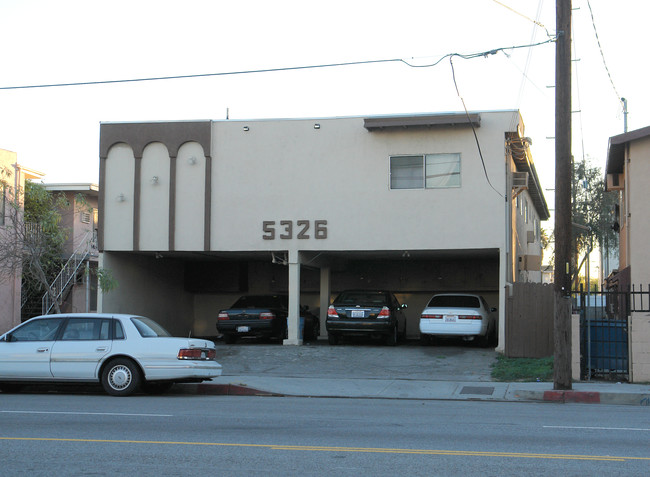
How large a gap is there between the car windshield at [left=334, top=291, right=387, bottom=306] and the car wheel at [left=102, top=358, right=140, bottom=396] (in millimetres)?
8307

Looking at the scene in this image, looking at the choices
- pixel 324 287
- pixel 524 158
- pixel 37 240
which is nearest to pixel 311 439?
pixel 37 240

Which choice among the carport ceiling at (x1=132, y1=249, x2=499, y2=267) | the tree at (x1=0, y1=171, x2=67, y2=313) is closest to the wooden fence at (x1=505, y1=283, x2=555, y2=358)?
the carport ceiling at (x1=132, y1=249, x2=499, y2=267)

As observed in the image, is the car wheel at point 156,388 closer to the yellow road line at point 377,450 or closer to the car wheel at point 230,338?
the yellow road line at point 377,450

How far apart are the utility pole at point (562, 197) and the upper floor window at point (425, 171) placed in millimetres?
6439

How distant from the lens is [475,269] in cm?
2712

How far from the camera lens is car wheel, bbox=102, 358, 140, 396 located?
13.5m

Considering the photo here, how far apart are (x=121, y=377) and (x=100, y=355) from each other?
1.75 feet

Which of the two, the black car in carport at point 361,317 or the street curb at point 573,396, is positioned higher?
the black car in carport at point 361,317

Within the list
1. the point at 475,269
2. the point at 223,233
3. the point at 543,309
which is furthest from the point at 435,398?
the point at 475,269

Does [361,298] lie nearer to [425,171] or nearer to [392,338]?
[392,338]

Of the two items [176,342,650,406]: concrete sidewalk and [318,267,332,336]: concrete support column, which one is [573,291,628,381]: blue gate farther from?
[318,267,332,336]: concrete support column

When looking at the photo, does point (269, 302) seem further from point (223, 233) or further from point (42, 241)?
point (42, 241)

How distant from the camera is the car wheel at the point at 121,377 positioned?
532 inches

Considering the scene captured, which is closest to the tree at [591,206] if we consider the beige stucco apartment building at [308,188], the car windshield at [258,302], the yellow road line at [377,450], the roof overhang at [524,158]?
the roof overhang at [524,158]
